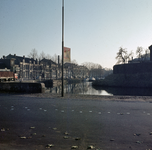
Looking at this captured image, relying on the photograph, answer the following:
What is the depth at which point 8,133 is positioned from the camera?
16.4 ft

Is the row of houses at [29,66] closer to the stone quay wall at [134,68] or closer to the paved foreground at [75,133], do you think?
the stone quay wall at [134,68]

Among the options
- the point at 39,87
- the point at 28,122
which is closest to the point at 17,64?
the point at 39,87

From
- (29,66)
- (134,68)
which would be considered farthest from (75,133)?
(29,66)

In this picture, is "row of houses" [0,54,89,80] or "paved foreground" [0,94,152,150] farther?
"row of houses" [0,54,89,80]

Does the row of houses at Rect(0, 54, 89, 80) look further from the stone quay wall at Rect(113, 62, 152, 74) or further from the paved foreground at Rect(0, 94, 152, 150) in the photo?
the paved foreground at Rect(0, 94, 152, 150)

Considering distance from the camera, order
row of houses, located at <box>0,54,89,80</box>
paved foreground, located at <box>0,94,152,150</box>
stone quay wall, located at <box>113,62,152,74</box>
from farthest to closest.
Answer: row of houses, located at <box>0,54,89,80</box> < stone quay wall, located at <box>113,62,152,74</box> < paved foreground, located at <box>0,94,152,150</box>

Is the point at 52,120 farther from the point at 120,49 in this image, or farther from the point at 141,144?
the point at 120,49

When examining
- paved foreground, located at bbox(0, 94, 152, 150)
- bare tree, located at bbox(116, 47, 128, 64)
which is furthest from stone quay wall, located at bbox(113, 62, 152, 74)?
paved foreground, located at bbox(0, 94, 152, 150)

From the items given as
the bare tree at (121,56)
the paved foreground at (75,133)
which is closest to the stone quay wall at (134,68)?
the bare tree at (121,56)

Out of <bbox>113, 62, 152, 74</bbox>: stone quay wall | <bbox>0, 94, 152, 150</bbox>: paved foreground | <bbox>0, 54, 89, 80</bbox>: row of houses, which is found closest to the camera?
<bbox>0, 94, 152, 150</bbox>: paved foreground

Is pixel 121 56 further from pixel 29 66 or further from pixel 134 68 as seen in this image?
pixel 29 66

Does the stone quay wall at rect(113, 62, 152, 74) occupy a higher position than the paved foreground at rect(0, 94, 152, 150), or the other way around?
the stone quay wall at rect(113, 62, 152, 74)

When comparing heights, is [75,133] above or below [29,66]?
below

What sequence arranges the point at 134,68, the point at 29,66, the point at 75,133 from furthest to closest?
1. the point at 29,66
2. the point at 134,68
3. the point at 75,133
